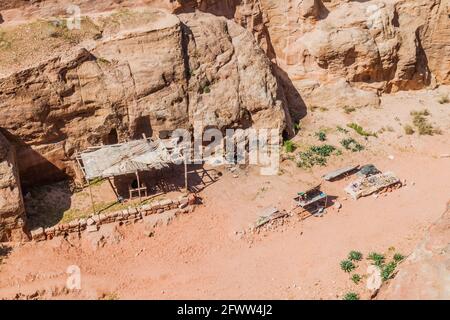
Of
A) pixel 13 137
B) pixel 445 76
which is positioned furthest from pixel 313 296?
pixel 445 76

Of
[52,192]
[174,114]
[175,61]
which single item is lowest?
[52,192]

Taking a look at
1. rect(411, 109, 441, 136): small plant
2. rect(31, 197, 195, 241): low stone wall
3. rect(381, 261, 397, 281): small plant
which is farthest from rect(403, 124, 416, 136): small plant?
rect(31, 197, 195, 241): low stone wall

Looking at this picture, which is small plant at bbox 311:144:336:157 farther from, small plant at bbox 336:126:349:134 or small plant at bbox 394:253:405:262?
small plant at bbox 394:253:405:262

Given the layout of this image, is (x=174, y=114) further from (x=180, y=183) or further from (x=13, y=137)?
(x=13, y=137)

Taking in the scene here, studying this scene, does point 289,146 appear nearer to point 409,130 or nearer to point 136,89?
point 409,130

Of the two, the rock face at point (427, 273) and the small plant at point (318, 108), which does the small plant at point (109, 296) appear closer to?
the rock face at point (427, 273)

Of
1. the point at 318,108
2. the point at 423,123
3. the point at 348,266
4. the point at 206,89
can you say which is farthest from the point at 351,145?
the point at 348,266
